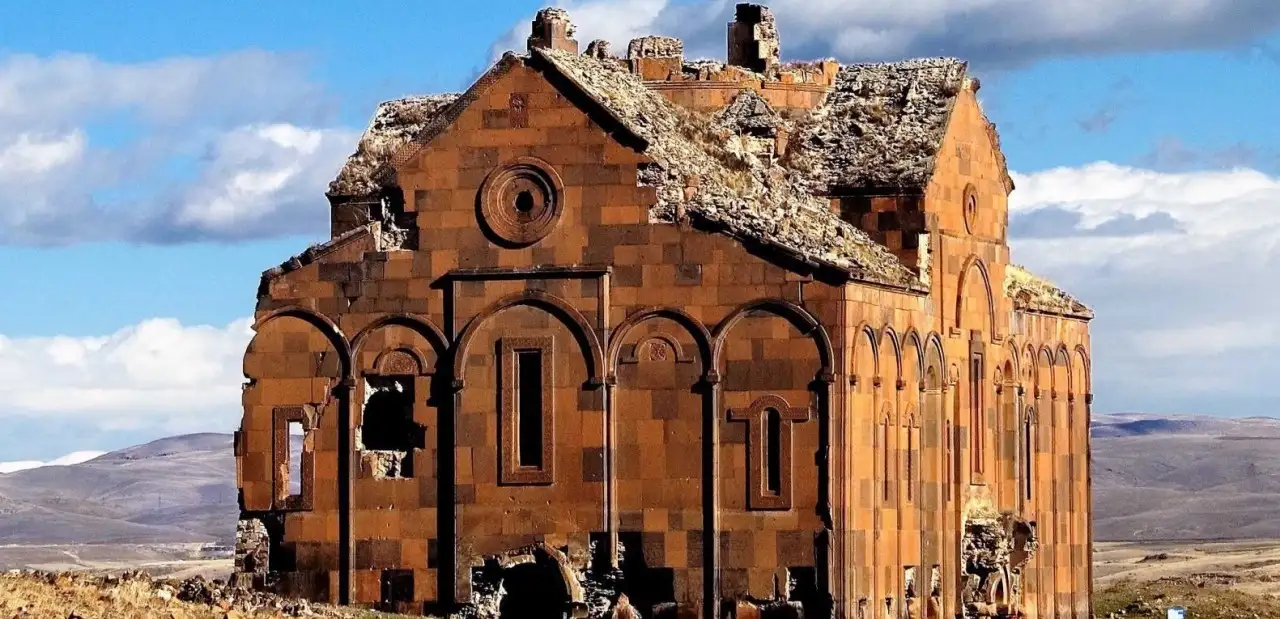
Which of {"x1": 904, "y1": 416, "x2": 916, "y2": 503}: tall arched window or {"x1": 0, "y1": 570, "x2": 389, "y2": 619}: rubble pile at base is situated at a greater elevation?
{"x1": 904, "y1": 416, "x2": 916, "y2": 503}: tall arched window

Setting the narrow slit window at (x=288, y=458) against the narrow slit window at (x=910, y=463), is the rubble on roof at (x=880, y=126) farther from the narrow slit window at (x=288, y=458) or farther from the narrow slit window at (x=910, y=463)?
the narrow slit window at (x=288, y=458)

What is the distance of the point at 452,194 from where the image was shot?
145 feet

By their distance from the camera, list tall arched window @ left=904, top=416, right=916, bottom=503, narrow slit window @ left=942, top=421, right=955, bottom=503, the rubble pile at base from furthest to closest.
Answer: narrow slit window @ left=942, top=421, right=955, bottom=503 < tall arched window @ left=904, top=416, right=916, bottom=503 < the rubble pile at base

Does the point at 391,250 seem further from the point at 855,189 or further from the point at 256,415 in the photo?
the point at 855,189

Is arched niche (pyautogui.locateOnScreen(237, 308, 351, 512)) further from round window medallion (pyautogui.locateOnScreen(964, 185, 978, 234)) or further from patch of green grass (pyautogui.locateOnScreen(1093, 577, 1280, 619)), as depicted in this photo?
patch of green grass (pyautogui.locateOnScreen(1093, 577, 1280, 619))

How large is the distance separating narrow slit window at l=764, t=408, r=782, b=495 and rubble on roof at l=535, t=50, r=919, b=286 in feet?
7.87

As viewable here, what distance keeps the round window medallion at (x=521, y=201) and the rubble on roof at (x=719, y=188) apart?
1445 mm

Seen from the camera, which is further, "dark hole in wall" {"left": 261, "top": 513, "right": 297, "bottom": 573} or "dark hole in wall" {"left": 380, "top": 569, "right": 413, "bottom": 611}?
"dark hole in wall" {"left": 261, "top": 513, "right": 297, "bottom": 573}

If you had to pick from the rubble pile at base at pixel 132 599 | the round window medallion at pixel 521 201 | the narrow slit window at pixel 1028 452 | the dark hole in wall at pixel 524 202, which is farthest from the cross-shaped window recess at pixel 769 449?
the narrow slit window at pixel 1028 452

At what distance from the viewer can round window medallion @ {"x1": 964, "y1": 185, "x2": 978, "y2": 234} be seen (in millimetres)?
49250

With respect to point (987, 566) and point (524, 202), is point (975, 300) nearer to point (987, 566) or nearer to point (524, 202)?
point (987, 566)

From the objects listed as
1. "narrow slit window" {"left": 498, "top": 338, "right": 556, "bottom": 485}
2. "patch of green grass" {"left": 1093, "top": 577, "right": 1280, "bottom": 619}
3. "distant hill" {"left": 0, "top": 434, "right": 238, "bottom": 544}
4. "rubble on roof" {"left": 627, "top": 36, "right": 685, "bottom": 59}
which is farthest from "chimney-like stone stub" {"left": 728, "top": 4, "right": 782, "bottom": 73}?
"distant hill" {"left": 0, "top": 434, "right": 238, "bottom": 544}

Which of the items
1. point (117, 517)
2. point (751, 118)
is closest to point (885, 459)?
point (751, 118)

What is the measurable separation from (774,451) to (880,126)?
26.9ft
